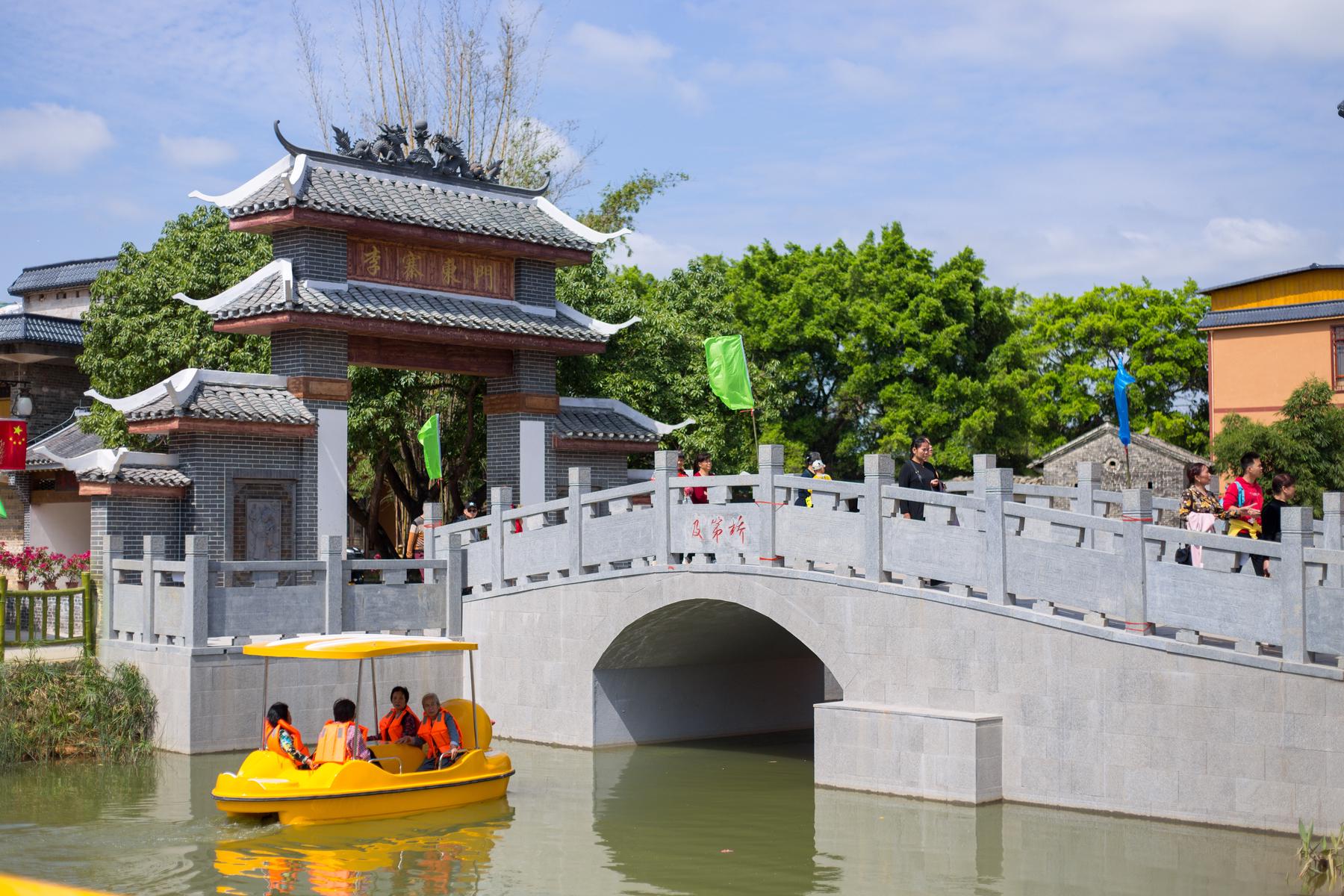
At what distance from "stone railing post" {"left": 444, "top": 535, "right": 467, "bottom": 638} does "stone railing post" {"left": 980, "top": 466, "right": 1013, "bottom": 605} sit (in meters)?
8.39

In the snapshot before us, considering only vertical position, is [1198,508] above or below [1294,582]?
above

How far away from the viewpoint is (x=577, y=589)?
63.0 feet

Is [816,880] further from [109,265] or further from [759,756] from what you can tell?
[109,265]

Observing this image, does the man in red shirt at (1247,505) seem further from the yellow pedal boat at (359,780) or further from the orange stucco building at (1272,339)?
the orange stucco building at (1272,339)

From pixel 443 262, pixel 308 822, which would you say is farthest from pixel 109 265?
pixel 308 822

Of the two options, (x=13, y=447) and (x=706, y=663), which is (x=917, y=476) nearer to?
(x=706, y=663)

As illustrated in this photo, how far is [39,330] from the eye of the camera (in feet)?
103

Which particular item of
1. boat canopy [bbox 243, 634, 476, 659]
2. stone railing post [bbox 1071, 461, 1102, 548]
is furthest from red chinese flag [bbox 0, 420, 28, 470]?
stone railing post [bbox 1071, 461, 1102, 548]

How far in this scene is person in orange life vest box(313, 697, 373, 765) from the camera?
1471 centimetres

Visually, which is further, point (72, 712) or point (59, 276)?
point (59, 276)

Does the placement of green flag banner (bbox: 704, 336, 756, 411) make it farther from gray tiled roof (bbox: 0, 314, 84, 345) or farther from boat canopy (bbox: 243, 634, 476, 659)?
gray tiled roof (bbox: 0, 314, 84, 345)

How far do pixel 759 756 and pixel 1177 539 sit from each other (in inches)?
292

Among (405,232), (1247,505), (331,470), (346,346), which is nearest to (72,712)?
(331,470)

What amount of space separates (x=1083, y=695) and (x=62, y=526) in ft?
68.0
